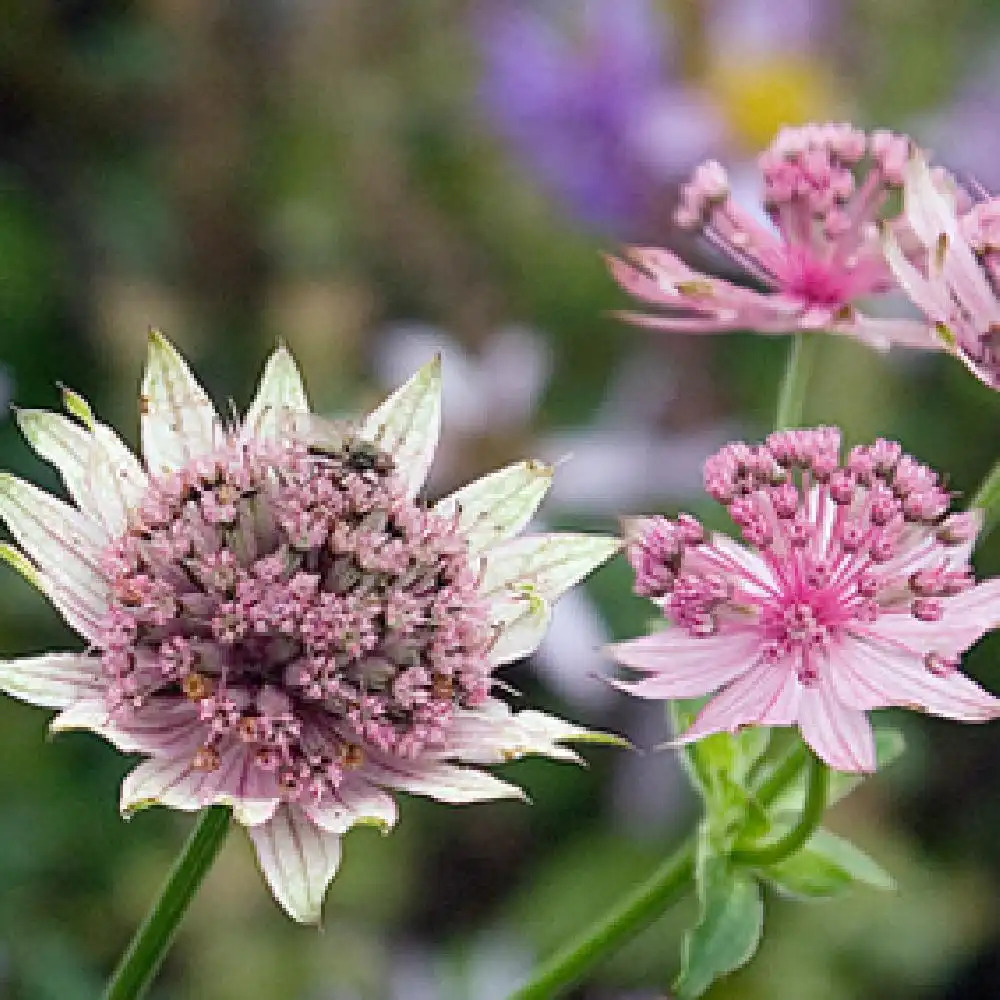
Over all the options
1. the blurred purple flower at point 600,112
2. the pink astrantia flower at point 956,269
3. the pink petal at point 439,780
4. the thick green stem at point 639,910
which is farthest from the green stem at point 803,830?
the blurred purple flower at point 600,112

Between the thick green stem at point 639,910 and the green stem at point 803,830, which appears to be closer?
the green stem at point 803,830

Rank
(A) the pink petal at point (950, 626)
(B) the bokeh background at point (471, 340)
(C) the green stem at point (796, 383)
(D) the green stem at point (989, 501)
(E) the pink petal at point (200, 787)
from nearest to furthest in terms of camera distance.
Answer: (E) the pink petal at point (200, 787)
(A) the pink petal at point (950, 626)
(D) the green stem at point (989, 501)
(C) the green stem at point (796, 383)
(B) the bokeh background at point (471, 340)

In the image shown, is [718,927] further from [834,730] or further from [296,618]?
[296,618]

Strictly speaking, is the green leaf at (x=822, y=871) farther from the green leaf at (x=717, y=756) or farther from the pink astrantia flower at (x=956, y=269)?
the pink astrantia flower at (x=956, y=269)

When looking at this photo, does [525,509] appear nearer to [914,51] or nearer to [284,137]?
[284,137]

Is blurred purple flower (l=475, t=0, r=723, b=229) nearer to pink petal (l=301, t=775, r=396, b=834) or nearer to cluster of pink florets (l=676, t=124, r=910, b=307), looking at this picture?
cluster of pink florets (l=676, t=124, r=910, b=307)

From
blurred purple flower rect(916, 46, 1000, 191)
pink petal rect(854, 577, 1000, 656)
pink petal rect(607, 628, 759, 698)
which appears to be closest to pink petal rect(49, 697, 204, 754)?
pink petal rect(607, 628, 759, 698)

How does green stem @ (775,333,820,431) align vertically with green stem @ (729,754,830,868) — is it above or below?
above
